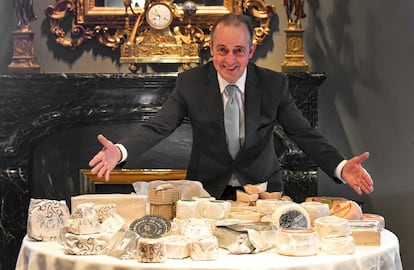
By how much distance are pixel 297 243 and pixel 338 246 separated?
0.11 meters

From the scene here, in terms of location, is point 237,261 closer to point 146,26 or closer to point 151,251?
point 151,251

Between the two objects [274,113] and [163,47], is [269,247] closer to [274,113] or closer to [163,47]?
[274,113]

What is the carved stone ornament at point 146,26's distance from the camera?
3.96m

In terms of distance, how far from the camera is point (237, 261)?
5.29 ft

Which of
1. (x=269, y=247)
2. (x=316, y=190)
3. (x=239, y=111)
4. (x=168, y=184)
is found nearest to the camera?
(x=269, y=247)

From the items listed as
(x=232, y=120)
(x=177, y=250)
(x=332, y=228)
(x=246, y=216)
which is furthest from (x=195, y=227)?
(x=232, y=120)

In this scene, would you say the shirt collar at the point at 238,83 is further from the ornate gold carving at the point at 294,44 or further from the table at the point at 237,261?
the ornate gold carving at the point at 294,44

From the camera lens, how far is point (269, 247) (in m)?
1.73

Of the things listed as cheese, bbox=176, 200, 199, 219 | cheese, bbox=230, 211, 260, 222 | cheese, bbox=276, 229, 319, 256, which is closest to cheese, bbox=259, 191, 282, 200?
cheese, bbox=230, 211, 260, 222

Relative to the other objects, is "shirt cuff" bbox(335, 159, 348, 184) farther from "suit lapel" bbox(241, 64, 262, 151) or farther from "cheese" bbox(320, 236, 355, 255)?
"cheese" bbox(320, 236, 355, 255)

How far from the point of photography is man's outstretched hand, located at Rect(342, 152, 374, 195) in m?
2.12

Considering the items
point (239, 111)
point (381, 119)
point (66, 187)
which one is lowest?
point (66, 187)

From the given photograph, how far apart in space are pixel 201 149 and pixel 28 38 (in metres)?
1.83

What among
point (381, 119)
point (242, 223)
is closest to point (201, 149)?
point (242, 223)
